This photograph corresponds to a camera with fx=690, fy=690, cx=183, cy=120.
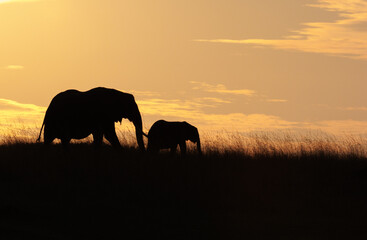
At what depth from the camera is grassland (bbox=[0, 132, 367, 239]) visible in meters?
9.19

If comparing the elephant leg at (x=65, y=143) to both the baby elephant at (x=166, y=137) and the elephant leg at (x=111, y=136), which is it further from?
the baby elephant at (x=166, y=137)

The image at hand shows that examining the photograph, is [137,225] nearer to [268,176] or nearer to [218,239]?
[218,239]

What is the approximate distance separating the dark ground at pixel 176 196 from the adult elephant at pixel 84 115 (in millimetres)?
483

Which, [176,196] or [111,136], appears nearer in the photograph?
[176,196]

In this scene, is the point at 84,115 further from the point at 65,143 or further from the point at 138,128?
the point at 138,128

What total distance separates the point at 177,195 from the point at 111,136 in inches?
210

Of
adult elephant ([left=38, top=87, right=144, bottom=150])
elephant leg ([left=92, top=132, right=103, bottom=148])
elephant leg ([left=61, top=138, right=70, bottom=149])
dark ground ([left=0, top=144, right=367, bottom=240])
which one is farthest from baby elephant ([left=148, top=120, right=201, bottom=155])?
elephant leg ([left=61, top=138, right=70, bottom=149])

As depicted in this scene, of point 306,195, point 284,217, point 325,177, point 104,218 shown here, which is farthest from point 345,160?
point 104,218

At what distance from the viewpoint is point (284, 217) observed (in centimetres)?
1069

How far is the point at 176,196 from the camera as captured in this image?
1170 cm

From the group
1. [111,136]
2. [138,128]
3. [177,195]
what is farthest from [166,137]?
[177,195]

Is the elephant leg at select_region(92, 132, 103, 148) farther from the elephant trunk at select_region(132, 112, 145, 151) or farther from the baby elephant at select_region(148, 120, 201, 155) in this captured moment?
the baby elephant at select_region(148, 120, 201, 155)

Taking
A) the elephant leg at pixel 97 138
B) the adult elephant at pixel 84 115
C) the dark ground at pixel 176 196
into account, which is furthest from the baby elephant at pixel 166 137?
the elephant leg at pixel 97 138

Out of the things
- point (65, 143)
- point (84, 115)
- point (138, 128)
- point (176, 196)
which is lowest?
point (176, 196)
